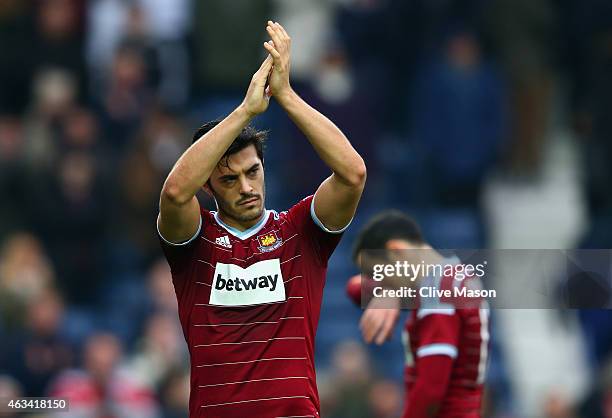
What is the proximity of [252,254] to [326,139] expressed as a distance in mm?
648

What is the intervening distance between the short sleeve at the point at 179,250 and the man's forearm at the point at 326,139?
2.24ft

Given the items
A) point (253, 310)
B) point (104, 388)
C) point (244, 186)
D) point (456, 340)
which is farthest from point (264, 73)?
point (104, 388)

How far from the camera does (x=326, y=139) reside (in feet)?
20.6

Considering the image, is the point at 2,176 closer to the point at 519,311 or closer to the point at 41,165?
the point at 41,165

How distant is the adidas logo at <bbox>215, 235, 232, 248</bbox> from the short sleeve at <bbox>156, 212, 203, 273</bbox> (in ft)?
0.31

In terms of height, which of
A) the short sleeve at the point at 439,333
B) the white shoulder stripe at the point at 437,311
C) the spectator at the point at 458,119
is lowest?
the short sleeve at the point at 439,333

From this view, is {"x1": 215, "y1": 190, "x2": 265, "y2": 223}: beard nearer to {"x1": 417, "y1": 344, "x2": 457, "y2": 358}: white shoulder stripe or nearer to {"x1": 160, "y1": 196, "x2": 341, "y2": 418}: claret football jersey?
{"x1": 160, "y1": 196, "x2": 341, "y2": 418}: claret football jersey

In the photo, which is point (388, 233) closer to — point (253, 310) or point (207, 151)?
point (253, 310)

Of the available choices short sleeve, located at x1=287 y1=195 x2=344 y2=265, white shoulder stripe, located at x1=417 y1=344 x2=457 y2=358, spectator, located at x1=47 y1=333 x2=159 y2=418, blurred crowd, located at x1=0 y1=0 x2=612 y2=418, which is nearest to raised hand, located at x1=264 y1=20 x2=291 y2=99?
short sleeve, located at x1=287 y1=195 x2=344 y2=265

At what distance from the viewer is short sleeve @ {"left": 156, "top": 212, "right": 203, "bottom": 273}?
6.47 m

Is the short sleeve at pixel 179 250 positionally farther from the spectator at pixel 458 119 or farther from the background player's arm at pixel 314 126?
the spectator at pixel 458 119

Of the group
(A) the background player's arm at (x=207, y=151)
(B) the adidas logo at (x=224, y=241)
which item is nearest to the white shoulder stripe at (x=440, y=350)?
(B) the adidas logo at (x=224, y=241)

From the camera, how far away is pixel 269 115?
1491 centimetres

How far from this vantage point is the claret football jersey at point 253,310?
6359 mm
